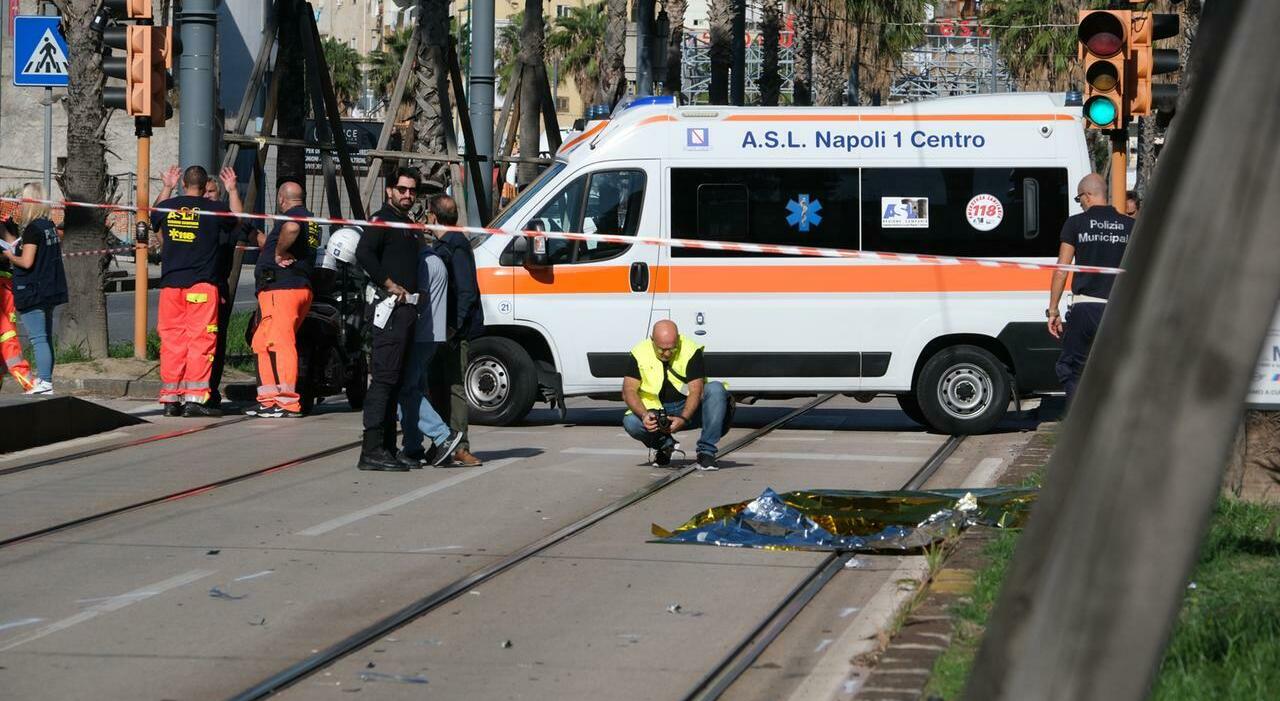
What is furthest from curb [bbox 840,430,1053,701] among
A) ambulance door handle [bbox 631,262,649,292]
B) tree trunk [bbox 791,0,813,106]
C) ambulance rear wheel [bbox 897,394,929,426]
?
tree trunk [bbox 791,0,813,106]

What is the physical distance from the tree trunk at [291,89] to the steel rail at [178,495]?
23.6 feet

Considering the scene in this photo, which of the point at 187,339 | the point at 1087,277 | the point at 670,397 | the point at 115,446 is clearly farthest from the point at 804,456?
the point at 187,339

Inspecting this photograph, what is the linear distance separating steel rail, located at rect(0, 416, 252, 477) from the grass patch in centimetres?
660

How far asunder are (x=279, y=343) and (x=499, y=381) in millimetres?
1787

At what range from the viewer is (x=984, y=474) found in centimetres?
1178

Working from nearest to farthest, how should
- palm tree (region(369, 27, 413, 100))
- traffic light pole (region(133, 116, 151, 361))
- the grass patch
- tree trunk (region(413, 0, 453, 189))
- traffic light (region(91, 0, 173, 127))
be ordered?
the grass patch, traffic light (region(91, 0, 173, 127)), traffic light pole (region(133, 116, 151, 361)), tree trunk (region(413, 0, 453, 189)), palm tree (region(369, 27, 413, 100))

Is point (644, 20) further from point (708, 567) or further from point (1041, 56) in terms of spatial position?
point (1041, 56)

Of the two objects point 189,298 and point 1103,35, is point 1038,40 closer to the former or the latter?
point 1103,35

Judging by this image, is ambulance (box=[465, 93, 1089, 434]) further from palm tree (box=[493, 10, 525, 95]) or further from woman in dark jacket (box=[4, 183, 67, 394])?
palm tree (box=[493, 10, 525, 95])

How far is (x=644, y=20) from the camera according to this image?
28.9 meters

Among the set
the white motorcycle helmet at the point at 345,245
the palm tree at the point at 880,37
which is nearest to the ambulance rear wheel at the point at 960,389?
the white motorcycle helmet at the point at 345,245

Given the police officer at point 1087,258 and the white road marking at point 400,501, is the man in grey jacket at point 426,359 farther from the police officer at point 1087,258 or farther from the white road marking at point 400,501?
the police officer at point 1087,258

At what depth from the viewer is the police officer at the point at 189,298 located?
14.5 m

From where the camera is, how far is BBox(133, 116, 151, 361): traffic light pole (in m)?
16.0
